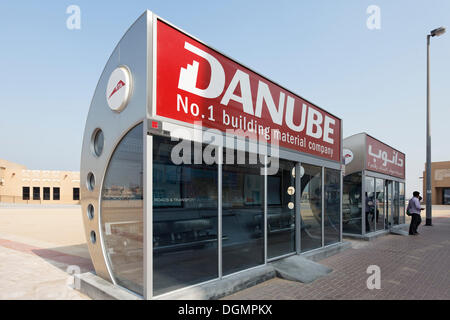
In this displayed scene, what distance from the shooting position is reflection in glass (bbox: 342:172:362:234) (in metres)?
9.97

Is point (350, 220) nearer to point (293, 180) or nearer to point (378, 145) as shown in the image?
point (378, 145)

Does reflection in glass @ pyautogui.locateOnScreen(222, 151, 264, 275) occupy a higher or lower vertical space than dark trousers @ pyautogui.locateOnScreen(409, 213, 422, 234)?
higher

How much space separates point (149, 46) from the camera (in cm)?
378

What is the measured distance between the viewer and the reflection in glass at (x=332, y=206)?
7.91 metres

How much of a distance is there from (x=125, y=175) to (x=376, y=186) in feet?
32.1

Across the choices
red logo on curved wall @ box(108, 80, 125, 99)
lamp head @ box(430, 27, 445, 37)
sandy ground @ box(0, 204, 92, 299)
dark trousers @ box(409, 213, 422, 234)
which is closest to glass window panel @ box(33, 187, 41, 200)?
sandy ground @ box(0, 204, 92, 299)

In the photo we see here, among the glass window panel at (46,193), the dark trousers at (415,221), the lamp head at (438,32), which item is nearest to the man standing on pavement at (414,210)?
the dark trousers at (415,221)

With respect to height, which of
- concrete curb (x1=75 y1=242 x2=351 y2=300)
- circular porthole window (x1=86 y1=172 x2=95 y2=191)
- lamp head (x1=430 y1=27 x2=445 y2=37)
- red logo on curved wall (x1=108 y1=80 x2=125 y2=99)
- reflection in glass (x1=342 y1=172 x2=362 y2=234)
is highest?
lamp head (x1=430 y1=27 x2=445 y2=37)

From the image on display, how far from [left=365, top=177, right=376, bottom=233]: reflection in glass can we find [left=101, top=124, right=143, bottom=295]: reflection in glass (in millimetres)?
8607

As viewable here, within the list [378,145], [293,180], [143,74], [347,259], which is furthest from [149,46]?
[378,145]

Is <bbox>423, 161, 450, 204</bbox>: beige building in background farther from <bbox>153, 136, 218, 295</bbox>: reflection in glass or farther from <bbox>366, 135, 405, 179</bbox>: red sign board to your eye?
<bbox>153, 136, 218, 295</bbox>: reflection in glass

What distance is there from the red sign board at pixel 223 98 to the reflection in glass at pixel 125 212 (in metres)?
0.74

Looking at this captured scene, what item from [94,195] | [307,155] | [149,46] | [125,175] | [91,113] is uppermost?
[149,46]

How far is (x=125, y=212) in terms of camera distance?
420 centimetres
